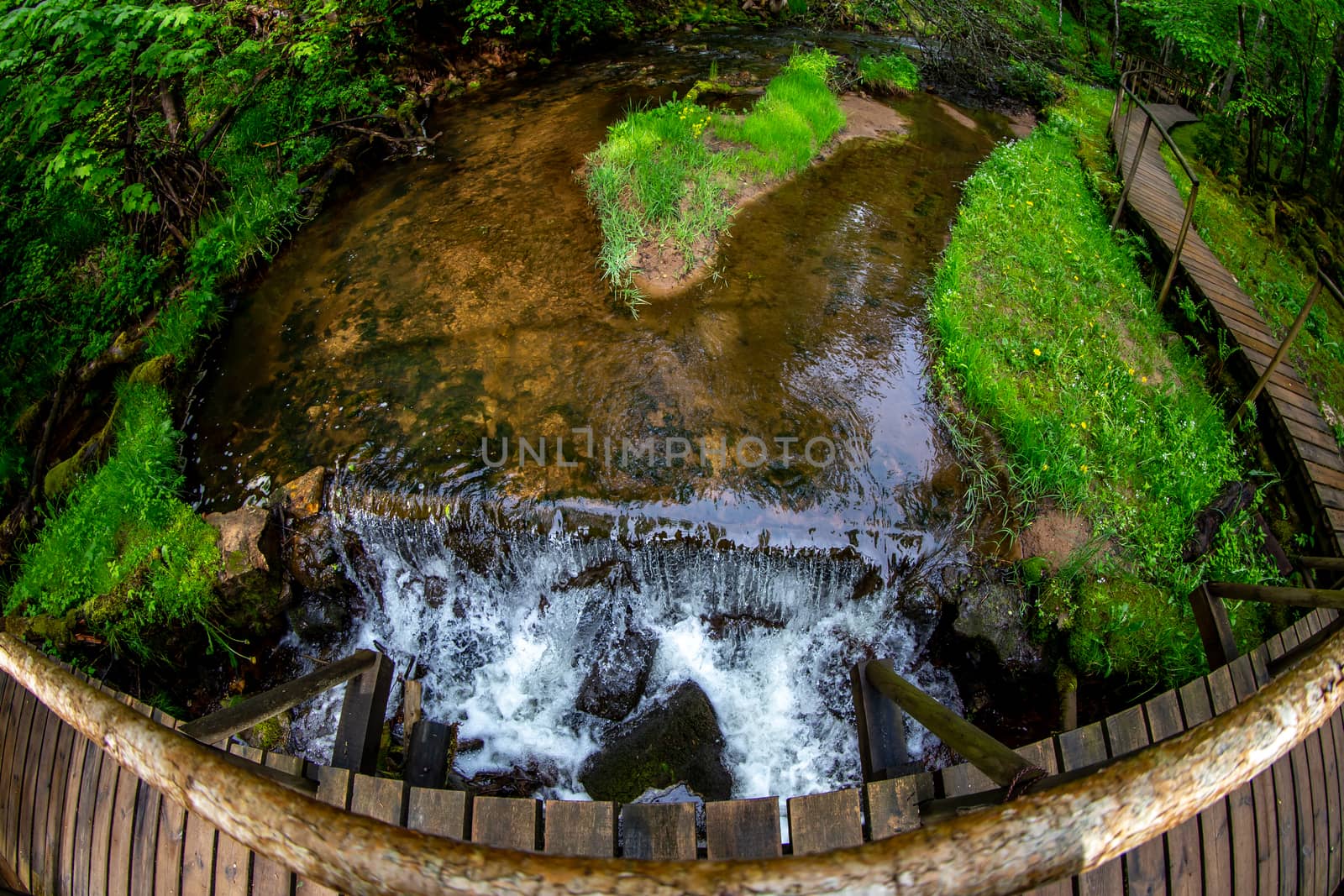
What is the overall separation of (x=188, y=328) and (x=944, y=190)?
8283mm

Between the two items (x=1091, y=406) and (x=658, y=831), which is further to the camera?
(x=1091, y=406)

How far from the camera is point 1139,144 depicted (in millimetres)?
9523

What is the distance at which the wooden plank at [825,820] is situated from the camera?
237 centimetres

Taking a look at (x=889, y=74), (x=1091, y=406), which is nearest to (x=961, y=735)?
(x=1091, y=406)

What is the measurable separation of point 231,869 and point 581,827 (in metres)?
1.43

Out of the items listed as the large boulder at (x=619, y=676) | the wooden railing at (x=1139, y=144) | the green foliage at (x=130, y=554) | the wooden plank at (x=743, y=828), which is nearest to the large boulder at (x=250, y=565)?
the green foliage at (x=130, y=554)

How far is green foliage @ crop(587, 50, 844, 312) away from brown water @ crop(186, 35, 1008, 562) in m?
0.31

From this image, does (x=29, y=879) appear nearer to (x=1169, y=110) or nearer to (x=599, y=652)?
(x=599, y=652)

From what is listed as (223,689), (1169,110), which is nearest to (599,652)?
(223,689)

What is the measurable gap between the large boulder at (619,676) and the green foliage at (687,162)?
10.0 ft

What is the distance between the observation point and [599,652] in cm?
508

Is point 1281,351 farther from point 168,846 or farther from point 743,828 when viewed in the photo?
point 168,846

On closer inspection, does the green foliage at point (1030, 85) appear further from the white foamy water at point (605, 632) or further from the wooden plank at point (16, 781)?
the wooden plank at point (16, 781)

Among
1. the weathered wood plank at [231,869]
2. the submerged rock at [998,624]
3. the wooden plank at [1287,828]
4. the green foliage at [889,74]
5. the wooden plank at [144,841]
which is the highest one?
the green foliage at [889,74]
